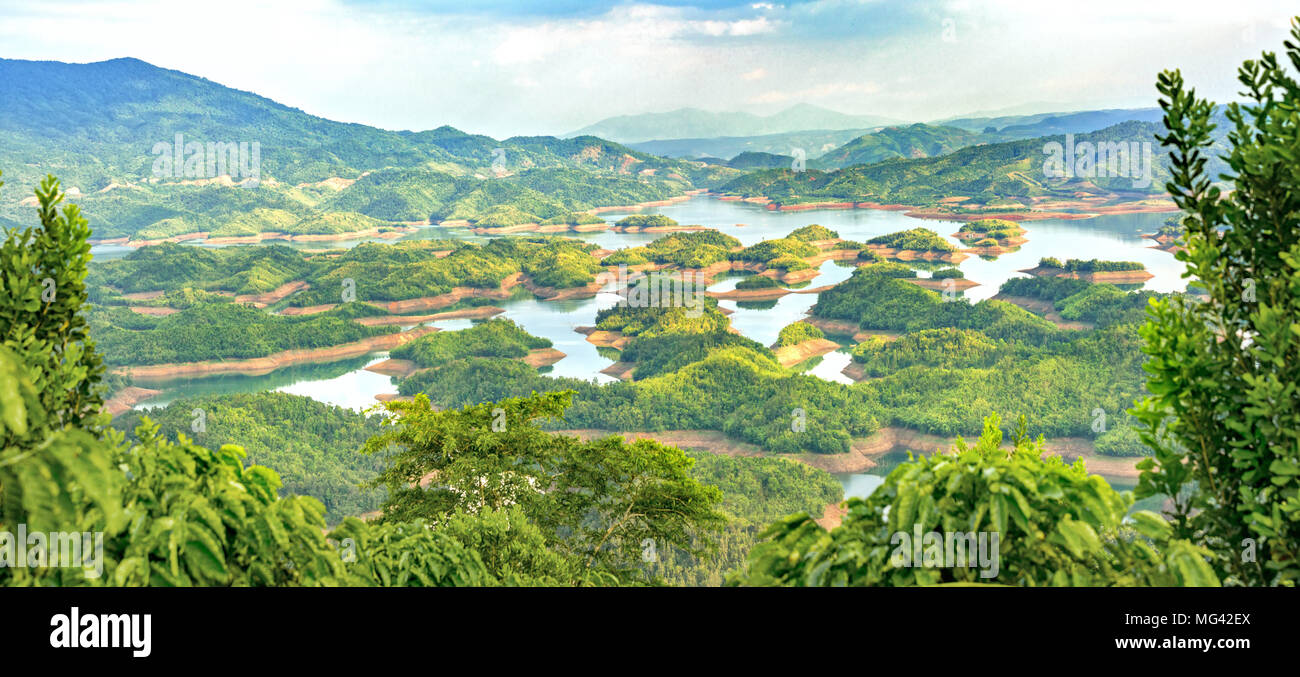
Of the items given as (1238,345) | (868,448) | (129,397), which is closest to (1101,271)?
(868,448)

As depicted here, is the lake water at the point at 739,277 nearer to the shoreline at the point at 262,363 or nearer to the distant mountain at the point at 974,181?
the shoreline at the point at 262,363

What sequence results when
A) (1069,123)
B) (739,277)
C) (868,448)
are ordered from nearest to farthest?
1. (868,448)
2. (739,277)
3. (1069,123)

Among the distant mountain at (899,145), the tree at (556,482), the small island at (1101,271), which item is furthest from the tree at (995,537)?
the distant mountain at (899,145)

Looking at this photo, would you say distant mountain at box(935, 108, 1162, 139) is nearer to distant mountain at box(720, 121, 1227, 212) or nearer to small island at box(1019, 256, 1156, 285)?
distant mountain at box(720, 121, 1227, 212)

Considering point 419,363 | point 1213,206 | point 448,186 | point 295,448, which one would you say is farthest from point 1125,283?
point 448,186

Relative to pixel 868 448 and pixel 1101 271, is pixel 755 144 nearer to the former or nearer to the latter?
pixel 1101 271
